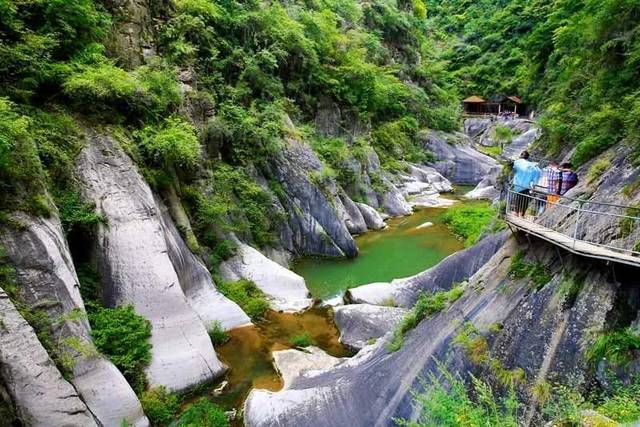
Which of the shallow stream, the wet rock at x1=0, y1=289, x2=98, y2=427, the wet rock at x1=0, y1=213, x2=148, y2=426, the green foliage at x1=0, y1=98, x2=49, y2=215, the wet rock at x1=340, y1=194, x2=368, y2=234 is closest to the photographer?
the wet rock at x1=0, y1=289, x2=98, y2=427

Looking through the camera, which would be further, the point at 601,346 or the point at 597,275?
the point at 597,275

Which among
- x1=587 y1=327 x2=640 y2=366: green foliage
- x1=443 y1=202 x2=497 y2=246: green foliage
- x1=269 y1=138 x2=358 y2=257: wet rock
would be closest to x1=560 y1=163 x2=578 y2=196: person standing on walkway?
x1=587 y1=327 x2=640 y2=366: green foliage

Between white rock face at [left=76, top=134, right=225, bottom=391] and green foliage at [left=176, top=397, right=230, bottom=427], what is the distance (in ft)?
3.43

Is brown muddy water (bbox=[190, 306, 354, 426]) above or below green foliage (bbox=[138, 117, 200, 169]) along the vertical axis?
below

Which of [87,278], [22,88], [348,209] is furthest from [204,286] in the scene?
[348,209]

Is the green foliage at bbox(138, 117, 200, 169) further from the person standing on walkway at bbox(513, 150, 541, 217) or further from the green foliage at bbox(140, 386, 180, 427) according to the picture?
the person standing on walkway at bbox(513, 150, 541, 217)

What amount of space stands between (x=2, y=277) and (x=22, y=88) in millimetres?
5950

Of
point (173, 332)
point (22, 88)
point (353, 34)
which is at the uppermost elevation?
point (353, 34)

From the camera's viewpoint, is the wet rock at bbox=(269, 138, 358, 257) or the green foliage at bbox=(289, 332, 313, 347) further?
the wet rock at bbox=(269, 138, 358, 257)

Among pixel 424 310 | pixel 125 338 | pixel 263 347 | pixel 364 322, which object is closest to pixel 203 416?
pixel 125 338

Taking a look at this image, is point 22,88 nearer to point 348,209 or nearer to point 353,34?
point 348,209

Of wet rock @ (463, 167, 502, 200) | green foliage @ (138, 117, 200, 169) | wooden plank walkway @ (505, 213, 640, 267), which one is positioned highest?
green foliage @ (138, 117, 200, 169)

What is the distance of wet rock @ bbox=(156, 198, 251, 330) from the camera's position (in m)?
12.5

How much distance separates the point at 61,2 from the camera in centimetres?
1184
